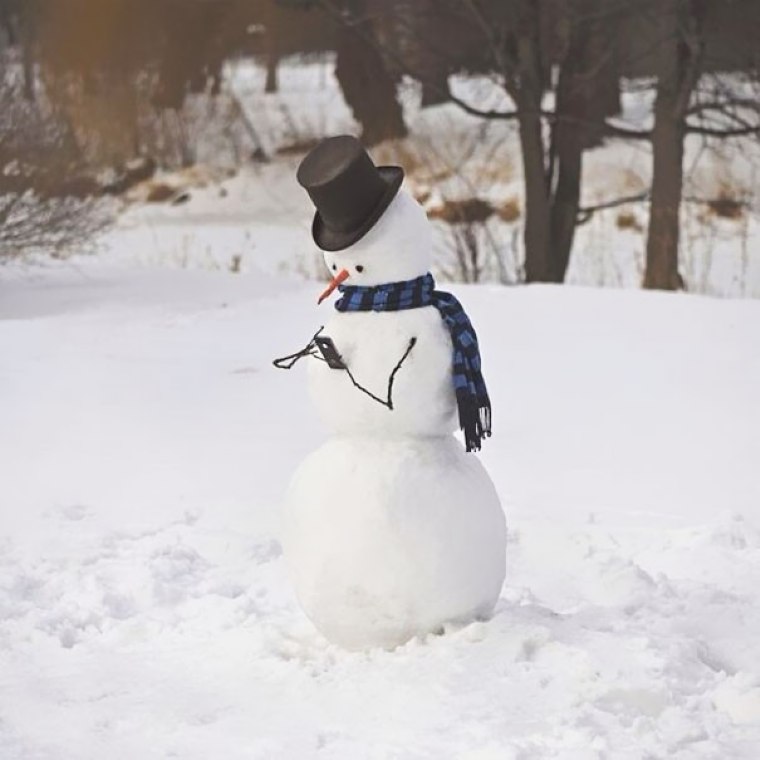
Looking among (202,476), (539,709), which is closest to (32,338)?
(202,476)

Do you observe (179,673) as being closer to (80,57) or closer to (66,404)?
(66,404)

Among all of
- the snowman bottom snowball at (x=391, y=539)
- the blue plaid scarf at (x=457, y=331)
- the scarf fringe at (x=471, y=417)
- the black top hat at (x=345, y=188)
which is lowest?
the snowman bottom snowball at (x=391, y=539)

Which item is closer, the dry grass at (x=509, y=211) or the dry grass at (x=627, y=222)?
the dry grass at (x=627, y=222)

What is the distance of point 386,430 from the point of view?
351 centimetres

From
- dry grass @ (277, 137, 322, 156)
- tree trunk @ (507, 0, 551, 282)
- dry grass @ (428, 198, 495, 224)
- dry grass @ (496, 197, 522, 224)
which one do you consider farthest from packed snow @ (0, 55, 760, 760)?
dry grass @ (277, 137, 322, 156)

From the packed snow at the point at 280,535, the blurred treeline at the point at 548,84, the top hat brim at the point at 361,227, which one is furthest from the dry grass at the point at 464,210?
the top hat brim at the point at 361,227

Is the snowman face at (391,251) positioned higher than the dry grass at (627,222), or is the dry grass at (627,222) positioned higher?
the snowman face at (391,251)

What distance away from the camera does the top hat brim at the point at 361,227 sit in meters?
3.42

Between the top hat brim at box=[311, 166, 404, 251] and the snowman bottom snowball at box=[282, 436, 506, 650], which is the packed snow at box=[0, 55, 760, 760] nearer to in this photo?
the snowman bottom snowball at box=[282, 436, 506, 650]

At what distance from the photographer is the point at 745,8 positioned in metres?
11.5

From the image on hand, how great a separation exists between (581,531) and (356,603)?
161 centimetres

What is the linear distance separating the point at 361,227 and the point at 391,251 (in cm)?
11

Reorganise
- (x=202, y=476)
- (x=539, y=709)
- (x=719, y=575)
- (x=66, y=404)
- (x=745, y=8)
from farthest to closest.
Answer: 1. (x=745, y=8)
2. (x=66, y=404)
3. (x=202, y=476)
4. (x=719, y=575)
5. (x=539, y=709)

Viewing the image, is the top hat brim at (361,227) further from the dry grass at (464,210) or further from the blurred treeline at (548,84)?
the dry grass at (464,210)
